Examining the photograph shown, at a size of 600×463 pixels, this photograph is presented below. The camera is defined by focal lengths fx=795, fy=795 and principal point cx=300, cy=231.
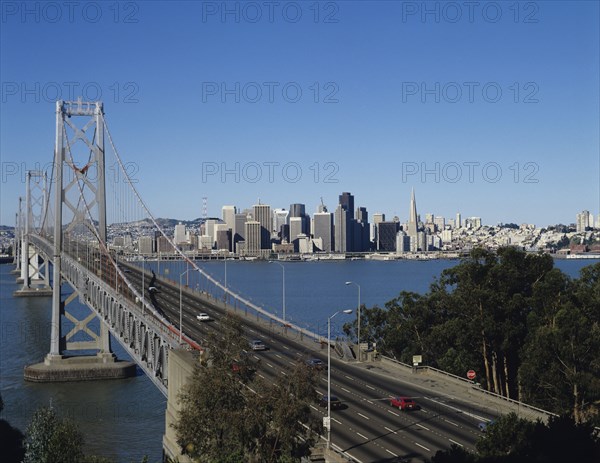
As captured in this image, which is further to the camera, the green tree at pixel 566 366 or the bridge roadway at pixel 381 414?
the green tree at pixel 566 366

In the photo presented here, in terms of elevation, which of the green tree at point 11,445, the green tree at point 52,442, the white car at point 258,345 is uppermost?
the white car at point 258,345

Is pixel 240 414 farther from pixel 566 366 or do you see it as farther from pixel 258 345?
pixel 258 345

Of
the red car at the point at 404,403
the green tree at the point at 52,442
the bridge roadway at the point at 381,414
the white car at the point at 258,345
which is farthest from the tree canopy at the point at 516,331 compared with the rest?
the green tree at the point at 52,442

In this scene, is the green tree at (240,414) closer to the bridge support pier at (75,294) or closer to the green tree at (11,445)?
the green tree at (11,445)

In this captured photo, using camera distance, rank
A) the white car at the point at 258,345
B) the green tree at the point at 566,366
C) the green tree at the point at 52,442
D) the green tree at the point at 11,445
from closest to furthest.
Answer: the green tree at the point at 52,442
the green tree at the point at 566,366
the green tree at the point at 11,445
the white car at the point at 258,345

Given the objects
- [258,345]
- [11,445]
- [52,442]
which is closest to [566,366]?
[258,345]

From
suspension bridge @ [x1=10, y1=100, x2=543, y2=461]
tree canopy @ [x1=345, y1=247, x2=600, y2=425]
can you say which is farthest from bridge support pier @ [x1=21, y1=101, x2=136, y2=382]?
tree canopy @ [x1=345, y1=247, x2=600, y2=425]
